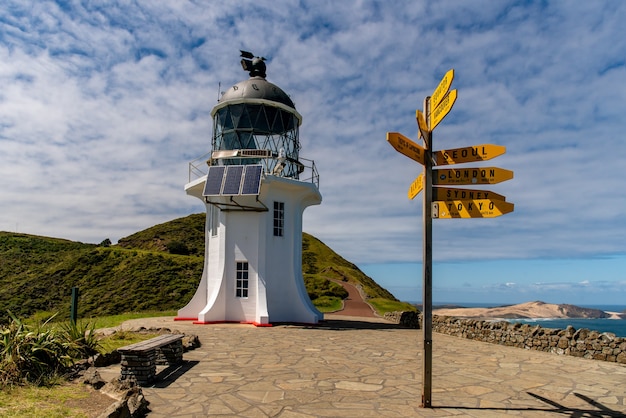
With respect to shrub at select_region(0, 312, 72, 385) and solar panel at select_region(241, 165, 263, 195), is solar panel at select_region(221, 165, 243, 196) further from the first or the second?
shrub at select_region(0, 312, 72, 385)

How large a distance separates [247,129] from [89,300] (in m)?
20.4

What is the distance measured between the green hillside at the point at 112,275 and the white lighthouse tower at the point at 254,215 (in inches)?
439

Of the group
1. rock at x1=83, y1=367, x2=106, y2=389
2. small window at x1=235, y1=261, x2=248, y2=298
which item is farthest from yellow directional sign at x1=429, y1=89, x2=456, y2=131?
small window at x1=235, y1=261, x2=248, y2=298

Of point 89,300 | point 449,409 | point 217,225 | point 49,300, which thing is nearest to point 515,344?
point 449,409

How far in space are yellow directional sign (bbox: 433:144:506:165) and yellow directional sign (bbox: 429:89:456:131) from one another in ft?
1.43

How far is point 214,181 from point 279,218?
9.91 ft

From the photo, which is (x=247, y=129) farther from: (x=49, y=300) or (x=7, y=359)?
(x=49, y=300)

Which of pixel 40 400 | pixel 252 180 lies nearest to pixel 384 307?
pixel 252 180

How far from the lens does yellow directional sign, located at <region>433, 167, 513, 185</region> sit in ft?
20.7

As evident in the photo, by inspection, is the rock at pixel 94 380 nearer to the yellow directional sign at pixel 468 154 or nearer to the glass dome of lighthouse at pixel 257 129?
the yellow directional sign at pixel 468 154

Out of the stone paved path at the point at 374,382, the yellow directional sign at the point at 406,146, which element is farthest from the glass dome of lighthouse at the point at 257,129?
the yellow directional sign at the point at 406,146

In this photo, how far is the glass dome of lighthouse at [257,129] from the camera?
688 inches

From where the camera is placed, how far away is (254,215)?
17266 millimetres

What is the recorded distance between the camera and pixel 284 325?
54.3 ft
